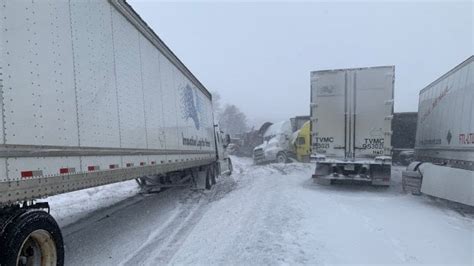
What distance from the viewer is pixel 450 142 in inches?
439

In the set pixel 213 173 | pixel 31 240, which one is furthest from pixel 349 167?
pixel 31 240

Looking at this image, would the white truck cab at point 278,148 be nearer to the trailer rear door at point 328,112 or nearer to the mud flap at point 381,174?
the trailer rear door at point 328,112

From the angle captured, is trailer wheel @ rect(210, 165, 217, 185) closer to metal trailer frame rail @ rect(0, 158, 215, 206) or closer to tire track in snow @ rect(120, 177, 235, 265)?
tire track in snow @ rect(120, 177, 235, 265)

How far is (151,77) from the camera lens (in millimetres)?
8102

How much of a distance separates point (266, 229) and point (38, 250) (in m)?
3.94

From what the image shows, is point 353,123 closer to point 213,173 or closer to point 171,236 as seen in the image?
point 213,173

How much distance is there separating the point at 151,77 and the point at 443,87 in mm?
9514

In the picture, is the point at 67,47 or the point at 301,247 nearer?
the point at 67,47

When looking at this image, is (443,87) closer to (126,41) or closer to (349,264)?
(349,264)

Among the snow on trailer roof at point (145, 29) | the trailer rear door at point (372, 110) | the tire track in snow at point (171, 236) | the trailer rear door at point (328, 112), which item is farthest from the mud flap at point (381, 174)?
the snow on trailer roof at point (145, 29)

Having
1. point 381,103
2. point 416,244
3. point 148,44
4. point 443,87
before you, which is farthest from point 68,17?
point 443,87

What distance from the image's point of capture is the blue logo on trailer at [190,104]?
1120 centimetres

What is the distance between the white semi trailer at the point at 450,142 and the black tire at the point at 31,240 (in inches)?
315

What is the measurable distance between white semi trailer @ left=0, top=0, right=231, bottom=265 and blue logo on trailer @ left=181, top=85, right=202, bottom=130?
8.75 ft
